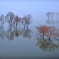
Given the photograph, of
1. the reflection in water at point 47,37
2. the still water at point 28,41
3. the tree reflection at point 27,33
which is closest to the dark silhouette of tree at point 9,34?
the still water at point 28,41

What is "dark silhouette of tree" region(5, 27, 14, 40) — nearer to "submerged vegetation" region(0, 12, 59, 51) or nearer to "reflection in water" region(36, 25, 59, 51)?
"submerged vegetation" region(0, 12, 59, 51)

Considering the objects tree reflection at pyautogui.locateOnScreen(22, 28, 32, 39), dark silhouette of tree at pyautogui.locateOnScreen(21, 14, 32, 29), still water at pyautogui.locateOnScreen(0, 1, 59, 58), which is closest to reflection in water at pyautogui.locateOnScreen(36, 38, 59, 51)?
still water at pyautogui.locateOnScreen(0, 1, 59, 58)

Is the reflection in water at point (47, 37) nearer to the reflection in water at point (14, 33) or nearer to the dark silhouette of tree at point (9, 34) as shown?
the reflection in water at point (14, 33)

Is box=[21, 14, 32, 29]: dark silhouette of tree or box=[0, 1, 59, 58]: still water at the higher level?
box=[21, 14, 32, 29]: dark silhouette of tree

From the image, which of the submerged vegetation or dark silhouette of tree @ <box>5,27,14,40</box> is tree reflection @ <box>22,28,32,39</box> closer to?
the submerged vegetation

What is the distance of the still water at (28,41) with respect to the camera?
1.63m

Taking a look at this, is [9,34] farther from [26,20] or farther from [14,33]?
[26,20]

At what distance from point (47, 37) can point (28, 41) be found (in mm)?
206

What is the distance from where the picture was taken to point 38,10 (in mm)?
1633

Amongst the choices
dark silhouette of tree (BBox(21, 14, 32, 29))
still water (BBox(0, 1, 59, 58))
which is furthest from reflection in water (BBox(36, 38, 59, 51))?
dark silhouette of tree (BBox(21, 14, 32, 29))

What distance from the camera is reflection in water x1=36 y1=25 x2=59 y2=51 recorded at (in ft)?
5.35

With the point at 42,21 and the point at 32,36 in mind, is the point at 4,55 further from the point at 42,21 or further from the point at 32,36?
the point at 42,21

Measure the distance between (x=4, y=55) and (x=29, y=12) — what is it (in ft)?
1.74

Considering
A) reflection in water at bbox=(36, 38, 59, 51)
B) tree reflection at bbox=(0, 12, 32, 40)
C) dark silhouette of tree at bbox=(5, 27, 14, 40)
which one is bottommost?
reflection in water at bbox=(36, 38, 59, 51)
